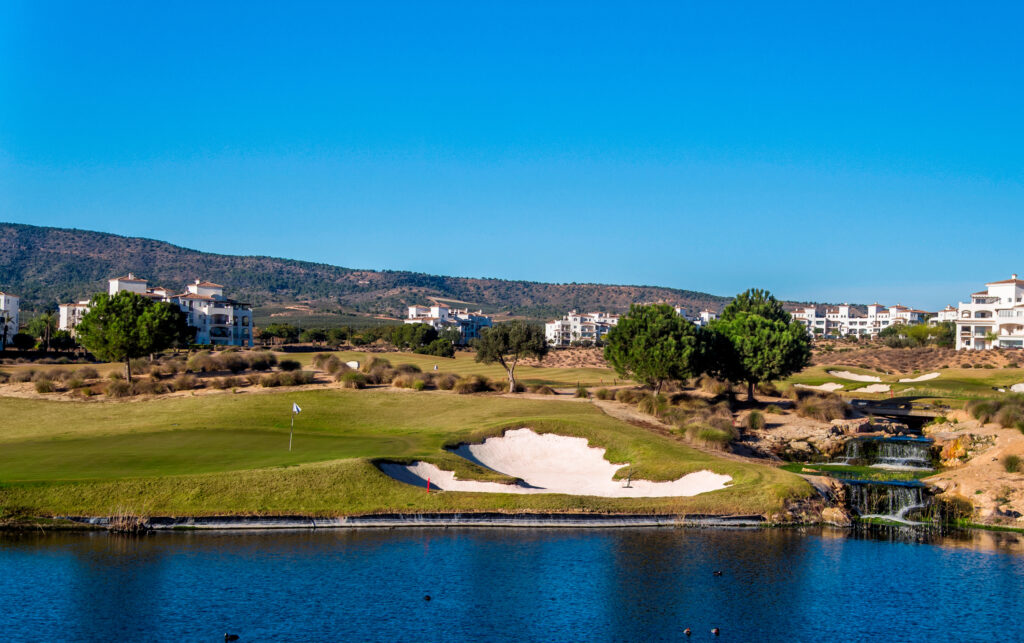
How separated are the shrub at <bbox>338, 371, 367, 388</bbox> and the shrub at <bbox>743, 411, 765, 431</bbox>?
1049 inches

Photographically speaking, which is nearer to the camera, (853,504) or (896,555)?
(896,555)

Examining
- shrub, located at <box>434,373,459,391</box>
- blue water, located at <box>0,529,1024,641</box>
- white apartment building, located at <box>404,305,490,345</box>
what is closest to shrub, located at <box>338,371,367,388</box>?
shrub, located at <box>434,373,459,391</box>

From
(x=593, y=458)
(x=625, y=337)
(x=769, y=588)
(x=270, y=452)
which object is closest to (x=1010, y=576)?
(x=769, y=588)

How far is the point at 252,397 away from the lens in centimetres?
5488

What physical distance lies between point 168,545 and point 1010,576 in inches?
1001

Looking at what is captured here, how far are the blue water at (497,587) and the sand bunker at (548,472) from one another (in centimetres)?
554

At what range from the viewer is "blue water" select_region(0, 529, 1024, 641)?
67.1ft

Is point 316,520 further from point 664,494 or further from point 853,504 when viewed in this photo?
point 853,504

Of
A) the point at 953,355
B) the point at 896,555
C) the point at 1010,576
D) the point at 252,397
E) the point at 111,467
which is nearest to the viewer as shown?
the point at 1010,576

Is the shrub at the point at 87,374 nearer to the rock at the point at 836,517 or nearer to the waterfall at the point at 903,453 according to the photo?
the rock at the point at 836,517

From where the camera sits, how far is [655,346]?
204 ft

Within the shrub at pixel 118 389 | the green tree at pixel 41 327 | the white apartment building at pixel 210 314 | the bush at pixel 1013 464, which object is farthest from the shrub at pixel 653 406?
the green tree at pixel 41 327

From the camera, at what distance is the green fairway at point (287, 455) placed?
30.1 meters

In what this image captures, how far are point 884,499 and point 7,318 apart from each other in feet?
386
